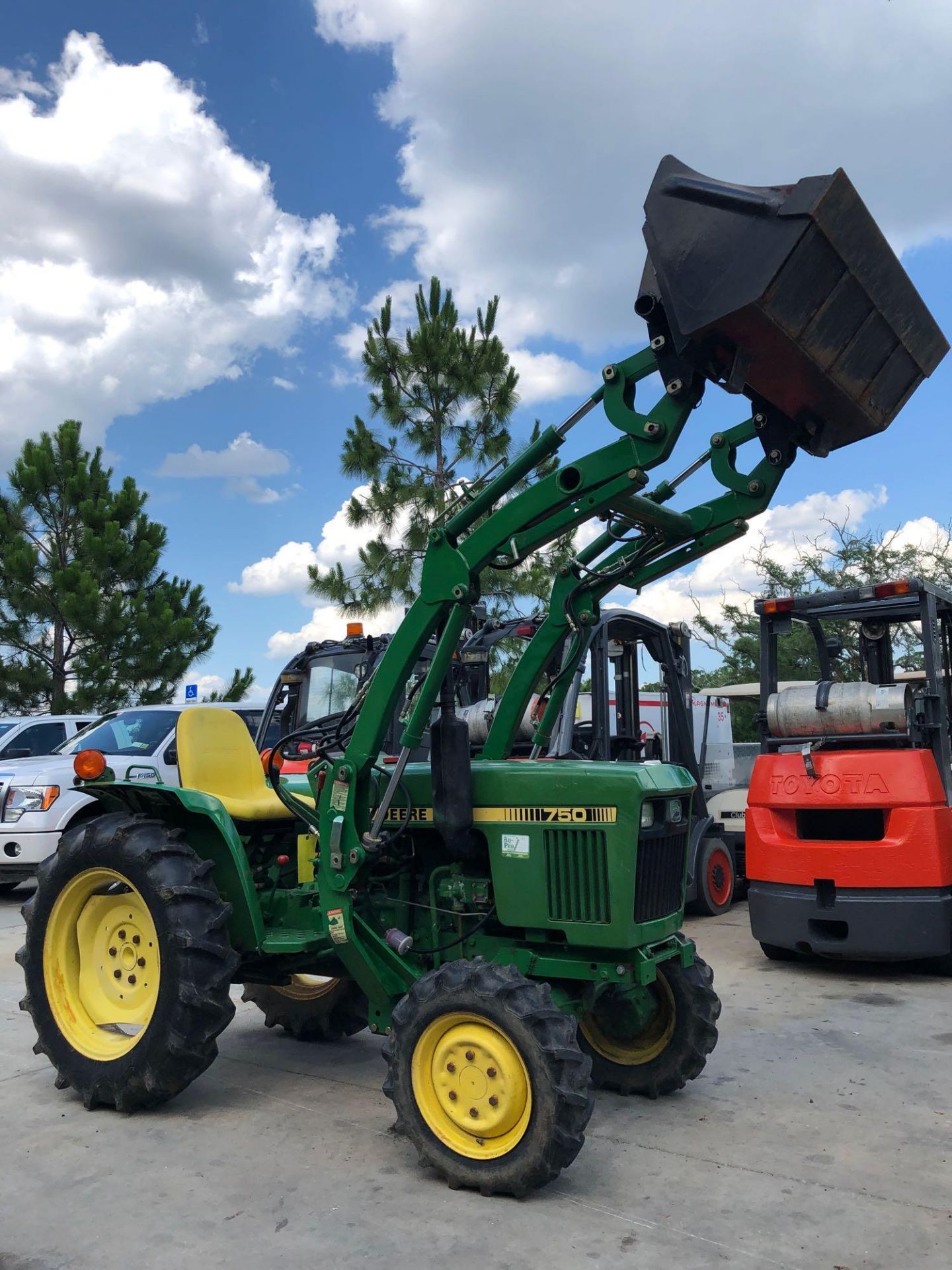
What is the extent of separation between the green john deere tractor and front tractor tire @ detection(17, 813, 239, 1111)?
0.01 metres

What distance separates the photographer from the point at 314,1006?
5566 millimetres

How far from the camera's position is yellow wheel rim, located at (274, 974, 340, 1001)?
218 inches

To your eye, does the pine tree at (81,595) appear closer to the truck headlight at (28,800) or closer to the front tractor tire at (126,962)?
the truck headlight at (28,800)

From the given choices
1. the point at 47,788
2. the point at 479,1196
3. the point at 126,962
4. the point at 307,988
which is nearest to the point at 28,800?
the point at 47,788

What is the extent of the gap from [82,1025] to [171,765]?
20.1ft

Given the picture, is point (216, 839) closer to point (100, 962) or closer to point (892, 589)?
point (100, 962)

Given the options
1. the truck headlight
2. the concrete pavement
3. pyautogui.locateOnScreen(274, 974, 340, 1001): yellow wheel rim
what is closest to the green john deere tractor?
the concrete pavement

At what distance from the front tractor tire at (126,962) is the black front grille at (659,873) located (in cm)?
169

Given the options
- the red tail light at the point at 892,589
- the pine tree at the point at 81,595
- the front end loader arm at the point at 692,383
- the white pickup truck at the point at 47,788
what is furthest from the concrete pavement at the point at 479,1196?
the pine tree at the point at 81,595

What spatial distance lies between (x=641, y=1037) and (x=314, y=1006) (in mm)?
1724

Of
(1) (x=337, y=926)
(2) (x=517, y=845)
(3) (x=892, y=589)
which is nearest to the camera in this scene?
(2) (x=517, y=845)

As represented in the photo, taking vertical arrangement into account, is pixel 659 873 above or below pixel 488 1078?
above

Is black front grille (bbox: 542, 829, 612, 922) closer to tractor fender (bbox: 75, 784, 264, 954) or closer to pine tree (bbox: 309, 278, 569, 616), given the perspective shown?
tractor fender (bbox: 75, 784, 264, 954)

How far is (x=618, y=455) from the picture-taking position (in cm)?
402
